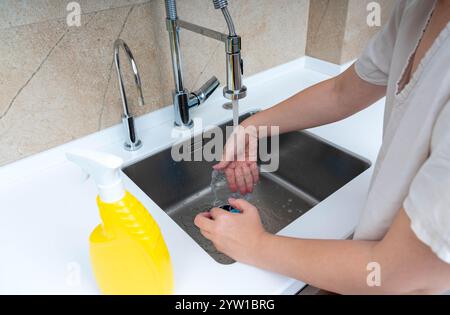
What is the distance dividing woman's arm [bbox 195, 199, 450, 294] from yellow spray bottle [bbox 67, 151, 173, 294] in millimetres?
150

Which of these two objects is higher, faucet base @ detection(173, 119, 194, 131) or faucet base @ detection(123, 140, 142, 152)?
faucet base @ detection(173, 119, 194, 131)

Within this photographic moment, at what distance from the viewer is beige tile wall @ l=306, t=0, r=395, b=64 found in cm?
140

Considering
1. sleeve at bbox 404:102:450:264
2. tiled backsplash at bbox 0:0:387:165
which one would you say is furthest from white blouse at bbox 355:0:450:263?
tiled backsplash at bbox 0:0:387:165

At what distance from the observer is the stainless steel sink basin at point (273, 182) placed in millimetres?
1110

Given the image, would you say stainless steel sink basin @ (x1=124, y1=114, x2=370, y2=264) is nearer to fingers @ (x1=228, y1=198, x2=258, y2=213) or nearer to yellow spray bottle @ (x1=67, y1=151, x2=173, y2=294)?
fingers @ (x1=228, y1=198, x2=258, y2=213)

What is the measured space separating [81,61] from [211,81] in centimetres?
39

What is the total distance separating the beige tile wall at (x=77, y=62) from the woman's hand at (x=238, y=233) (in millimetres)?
552

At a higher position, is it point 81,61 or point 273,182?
point 81,61

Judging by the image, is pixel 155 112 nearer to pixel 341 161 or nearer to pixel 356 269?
pixel 341 161

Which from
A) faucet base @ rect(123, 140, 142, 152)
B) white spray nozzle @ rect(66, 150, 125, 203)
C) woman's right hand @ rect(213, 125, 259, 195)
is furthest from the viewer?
faucet base @ rect(123, 140, 142, 152)

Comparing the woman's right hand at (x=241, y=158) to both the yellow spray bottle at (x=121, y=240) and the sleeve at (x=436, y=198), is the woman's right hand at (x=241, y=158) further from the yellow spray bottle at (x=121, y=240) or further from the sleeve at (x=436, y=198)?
the sleeve at (x=436, y=198)

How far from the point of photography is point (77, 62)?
99cm

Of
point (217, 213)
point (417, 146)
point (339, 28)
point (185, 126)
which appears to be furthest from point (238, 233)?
point (339, 28)

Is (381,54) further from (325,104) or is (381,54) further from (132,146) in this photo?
(132,146)
